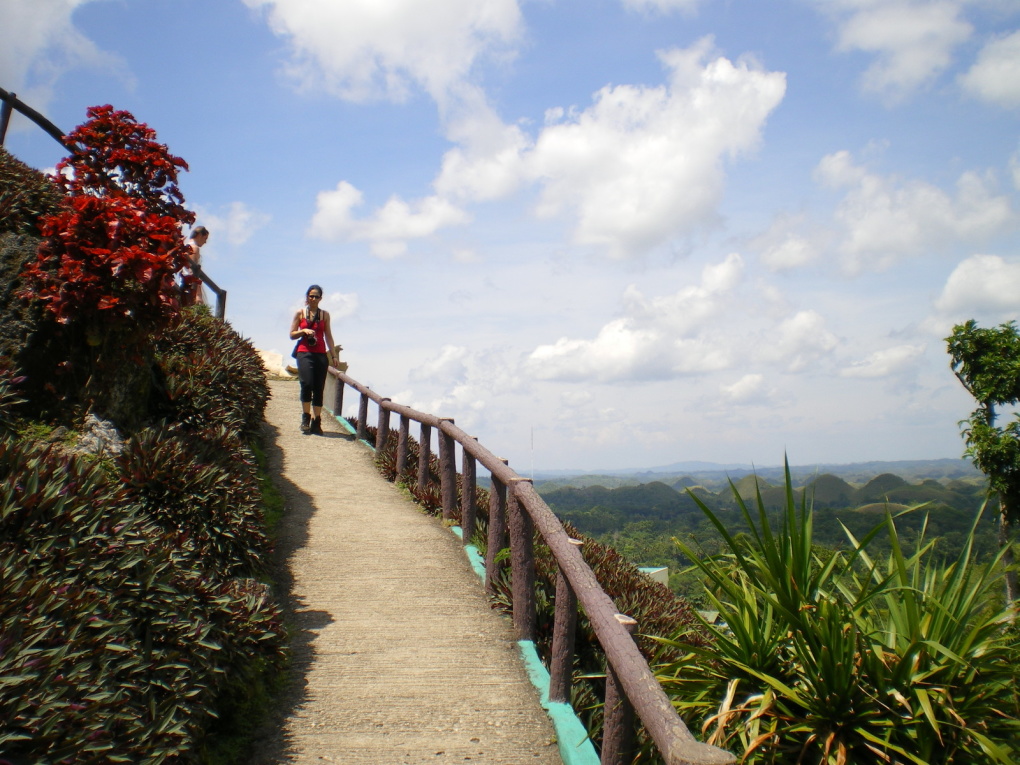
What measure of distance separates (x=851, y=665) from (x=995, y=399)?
95.8 feet

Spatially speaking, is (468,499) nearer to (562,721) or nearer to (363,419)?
(562,721)

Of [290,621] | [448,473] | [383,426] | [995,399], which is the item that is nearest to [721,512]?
[995,399]

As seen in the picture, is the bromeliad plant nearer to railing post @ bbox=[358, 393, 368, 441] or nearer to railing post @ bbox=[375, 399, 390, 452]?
railing post @ bbox=[375, 399, 390, 452]

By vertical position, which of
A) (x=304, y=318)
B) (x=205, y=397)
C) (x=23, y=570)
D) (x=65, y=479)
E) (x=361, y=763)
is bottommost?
(x=361, y=763)

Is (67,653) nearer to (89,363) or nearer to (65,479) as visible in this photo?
(65,479)

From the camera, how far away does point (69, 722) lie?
9.64 ft

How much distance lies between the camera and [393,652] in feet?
17.2

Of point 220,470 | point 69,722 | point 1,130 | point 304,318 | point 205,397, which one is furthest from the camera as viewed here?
point 304,318

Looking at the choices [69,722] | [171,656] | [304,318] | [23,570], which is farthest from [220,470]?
[304,318]

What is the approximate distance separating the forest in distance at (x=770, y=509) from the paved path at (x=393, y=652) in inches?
55.8

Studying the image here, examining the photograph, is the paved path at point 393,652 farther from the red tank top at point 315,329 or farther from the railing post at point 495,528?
the red tank top at point 315,329

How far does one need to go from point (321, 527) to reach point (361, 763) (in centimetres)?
402

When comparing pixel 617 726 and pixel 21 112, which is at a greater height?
pixel 21 112

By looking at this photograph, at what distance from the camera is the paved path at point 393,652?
419 centimetres
